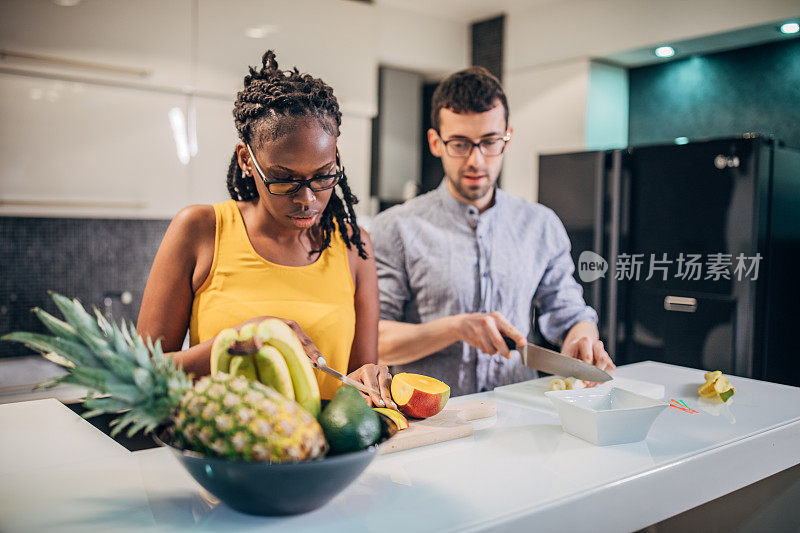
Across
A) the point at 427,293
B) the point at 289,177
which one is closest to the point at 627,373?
the point at 427,293

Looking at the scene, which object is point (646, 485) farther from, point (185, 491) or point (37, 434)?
point (37, 434)

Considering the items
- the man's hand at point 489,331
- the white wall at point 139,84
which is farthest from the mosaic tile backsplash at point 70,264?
the man's hand at point 489,331

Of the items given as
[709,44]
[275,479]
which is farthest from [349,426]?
[709,44]

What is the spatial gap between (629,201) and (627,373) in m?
1.37

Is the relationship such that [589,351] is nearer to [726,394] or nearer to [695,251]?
[726,394]

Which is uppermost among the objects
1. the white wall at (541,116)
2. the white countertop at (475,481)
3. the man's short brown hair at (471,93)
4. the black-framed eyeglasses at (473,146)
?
the white wall at (541,116)

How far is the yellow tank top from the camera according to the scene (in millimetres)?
1310

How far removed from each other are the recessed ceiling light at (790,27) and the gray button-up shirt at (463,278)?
5.08ft

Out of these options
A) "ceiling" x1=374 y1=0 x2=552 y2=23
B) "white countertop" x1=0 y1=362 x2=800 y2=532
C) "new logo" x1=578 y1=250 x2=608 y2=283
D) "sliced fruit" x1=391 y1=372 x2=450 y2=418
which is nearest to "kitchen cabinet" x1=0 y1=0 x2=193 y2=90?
"ceiling" x1=374 y1=0 x2=552 y2=23

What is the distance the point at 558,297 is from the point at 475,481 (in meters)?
1.09

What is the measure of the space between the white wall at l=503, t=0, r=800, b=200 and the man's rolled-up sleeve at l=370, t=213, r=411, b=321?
1.70 meters

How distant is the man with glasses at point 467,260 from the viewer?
1.78 meters

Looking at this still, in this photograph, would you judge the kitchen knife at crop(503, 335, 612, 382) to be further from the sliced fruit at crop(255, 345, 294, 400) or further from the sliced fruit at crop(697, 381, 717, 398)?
the sliced fruit at crop(255, 345, 294, 400)

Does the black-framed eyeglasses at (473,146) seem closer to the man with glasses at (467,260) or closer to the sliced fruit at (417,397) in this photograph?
the man with glasses at (467,260)
